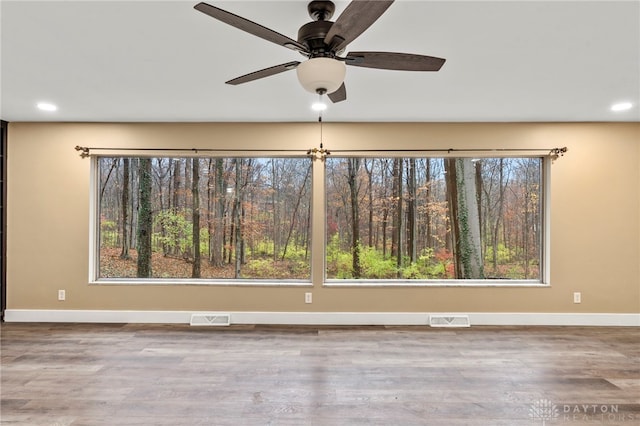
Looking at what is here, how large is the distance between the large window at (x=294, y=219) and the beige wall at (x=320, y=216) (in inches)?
9.3

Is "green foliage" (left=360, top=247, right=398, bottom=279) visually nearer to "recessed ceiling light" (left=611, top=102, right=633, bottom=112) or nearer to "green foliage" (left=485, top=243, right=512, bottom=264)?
"green foliage" (left=485, top=243, right=512, bottom=264)

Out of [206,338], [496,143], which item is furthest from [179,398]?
[496,143]

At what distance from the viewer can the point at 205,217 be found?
4223 mm

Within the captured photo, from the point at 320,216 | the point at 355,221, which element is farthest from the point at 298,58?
the point at 355,221

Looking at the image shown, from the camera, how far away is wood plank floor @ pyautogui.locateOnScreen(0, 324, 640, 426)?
224cm

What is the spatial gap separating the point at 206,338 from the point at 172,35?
110 inches

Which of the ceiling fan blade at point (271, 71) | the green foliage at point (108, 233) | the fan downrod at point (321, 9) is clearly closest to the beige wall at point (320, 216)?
the green foliage at point (108, 233)

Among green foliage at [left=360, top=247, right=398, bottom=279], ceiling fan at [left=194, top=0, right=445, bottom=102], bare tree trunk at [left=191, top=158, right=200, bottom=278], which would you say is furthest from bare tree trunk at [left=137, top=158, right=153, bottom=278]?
ceiling fan at [left=194, top=0, right=445, bottom=102]

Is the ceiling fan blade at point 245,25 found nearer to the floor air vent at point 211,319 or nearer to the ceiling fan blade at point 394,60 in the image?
the ceiling fan blade at point 394,60

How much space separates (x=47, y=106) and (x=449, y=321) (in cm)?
486

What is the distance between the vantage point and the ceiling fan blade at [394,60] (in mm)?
1731

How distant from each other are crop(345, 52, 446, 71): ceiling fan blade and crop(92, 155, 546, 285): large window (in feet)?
7.62

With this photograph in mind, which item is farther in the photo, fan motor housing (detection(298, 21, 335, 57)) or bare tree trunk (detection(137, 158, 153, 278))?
bare tree trunk (detection(137, 158, 153, 278))

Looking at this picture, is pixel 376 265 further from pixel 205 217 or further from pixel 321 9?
pixel 321 9
